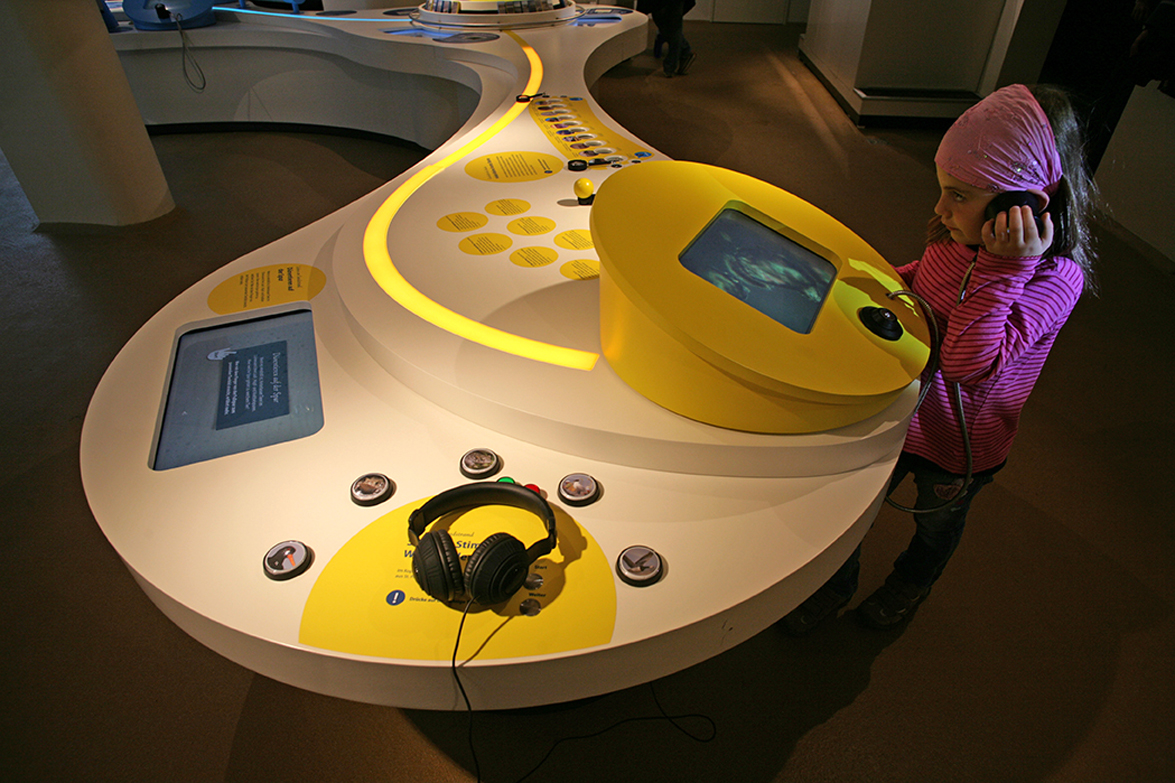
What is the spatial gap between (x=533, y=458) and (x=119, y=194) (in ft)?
12.7

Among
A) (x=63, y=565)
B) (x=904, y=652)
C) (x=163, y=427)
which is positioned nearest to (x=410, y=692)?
(x=163, y=427)

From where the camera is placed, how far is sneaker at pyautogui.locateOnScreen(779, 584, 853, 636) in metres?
1.59

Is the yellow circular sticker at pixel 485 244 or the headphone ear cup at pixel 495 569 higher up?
the headphone ear cup at pixel 495 569

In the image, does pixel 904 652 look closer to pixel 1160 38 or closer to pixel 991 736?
pixel 991 736

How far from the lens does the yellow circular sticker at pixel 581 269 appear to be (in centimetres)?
142

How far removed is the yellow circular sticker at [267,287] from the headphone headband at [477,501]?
0.82 m

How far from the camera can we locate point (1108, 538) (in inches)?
74.2

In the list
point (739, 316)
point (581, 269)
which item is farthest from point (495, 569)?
point (581, 269)

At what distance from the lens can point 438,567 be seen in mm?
769

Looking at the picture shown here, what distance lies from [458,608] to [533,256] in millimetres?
905

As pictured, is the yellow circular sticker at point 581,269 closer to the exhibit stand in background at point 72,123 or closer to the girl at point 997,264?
the girl at point 997,264

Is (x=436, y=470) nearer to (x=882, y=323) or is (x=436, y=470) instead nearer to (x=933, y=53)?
(x=882, y=323)

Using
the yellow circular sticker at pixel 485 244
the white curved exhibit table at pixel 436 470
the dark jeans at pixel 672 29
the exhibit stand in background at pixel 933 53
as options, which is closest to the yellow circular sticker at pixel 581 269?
the white curved exhibit table at pixel 436 470

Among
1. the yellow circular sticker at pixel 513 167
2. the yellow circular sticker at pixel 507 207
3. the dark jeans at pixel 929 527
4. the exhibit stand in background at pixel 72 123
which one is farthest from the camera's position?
the exhibit stand in background at pixel 72 123
